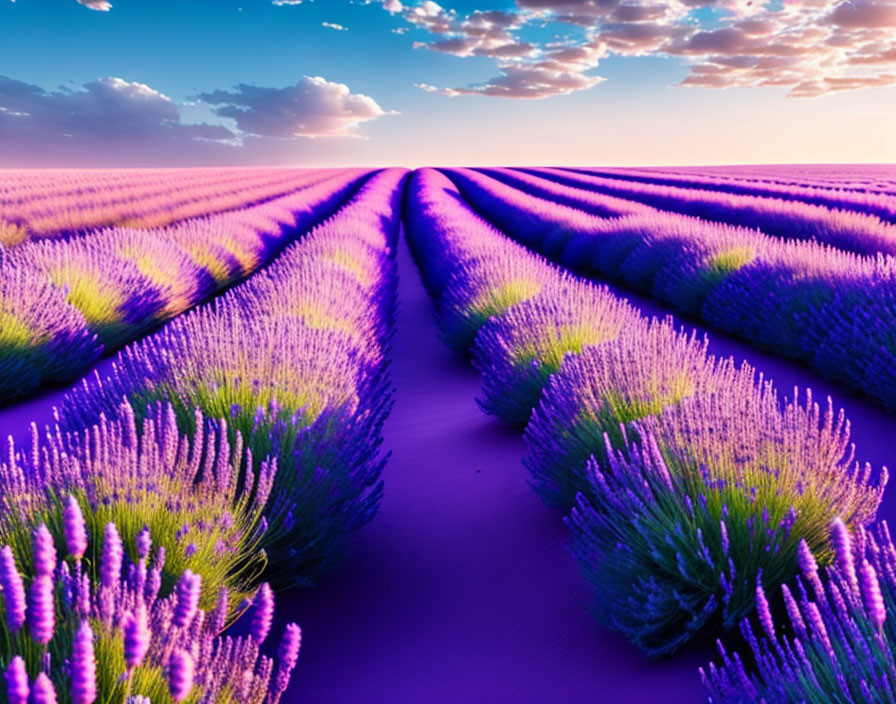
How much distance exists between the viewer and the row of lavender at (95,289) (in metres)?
5.37

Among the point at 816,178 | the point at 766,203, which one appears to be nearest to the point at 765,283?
the point at 766,203

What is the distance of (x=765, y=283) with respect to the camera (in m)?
6.67

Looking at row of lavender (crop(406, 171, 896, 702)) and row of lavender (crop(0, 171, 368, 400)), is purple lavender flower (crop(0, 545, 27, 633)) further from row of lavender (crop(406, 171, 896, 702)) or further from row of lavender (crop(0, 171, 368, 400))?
row of lavender (crop(0, 171, 368, 400))

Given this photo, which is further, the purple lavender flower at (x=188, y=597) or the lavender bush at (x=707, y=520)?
the lavender bush at (x=707, y=520)

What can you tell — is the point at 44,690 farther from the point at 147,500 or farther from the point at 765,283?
the point at 765,283

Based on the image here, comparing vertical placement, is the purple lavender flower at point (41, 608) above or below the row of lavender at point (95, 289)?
above

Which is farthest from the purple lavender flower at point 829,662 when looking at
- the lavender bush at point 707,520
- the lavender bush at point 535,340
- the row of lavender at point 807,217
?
the row of lavender at point 807,217

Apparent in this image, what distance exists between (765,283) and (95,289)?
590 centimetres

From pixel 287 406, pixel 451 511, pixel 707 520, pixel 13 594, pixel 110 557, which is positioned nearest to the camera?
pixel 13 594

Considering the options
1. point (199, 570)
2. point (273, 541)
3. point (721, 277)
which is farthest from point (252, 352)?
point (721, 277)

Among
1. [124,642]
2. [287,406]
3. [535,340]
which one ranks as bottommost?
[535,340]

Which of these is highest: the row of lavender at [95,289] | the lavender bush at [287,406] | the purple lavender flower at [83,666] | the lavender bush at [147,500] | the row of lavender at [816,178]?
the purple lavender flower at [83,666]

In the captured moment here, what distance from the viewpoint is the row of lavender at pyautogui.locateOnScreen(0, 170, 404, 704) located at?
4.03ft

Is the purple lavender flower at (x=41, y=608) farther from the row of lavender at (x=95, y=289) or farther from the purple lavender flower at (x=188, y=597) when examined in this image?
the row of lavender at (x=95, y=289)
